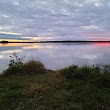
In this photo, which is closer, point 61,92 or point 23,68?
point 61,92

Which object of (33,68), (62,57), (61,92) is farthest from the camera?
(62,57)

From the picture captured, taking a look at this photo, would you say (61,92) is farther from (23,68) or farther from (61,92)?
(23,68)

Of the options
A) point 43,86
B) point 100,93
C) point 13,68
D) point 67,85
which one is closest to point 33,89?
point 43,86

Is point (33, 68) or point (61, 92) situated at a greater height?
point (33, 68)

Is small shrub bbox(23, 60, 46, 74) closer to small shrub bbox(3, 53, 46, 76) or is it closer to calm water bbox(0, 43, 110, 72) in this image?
small shrub bbox(3, 53, 46, 76)

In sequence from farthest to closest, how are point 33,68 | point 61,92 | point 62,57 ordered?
point 62,57, point 33,68, point 61,92

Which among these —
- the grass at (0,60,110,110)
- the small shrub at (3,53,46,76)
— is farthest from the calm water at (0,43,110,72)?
the grass at (0,60,110,110)

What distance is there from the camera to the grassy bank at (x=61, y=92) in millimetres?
6395

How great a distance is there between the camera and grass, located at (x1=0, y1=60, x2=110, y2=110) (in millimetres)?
6395

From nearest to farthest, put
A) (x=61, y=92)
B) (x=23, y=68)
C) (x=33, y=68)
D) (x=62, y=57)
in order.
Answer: (x=61, y=92) → (x=23, y=68) → (x=33, y=68) → (x=62, y=57)

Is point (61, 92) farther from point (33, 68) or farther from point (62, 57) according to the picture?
point (62, 57)

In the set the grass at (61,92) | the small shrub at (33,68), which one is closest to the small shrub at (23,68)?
the small shrub at (33,68)

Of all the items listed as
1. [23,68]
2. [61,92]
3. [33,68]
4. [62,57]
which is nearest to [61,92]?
[61,92]

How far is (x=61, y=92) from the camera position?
7.65 m
